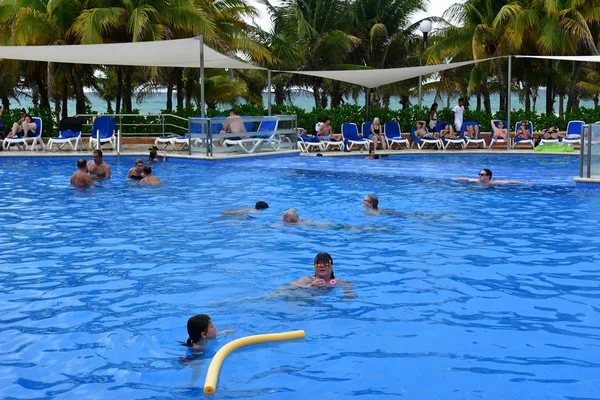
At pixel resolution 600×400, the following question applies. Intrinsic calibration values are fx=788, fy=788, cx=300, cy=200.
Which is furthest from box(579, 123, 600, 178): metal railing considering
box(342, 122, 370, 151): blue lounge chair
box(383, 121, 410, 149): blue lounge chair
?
box(383, 121, 410, 149): blue lounge chair

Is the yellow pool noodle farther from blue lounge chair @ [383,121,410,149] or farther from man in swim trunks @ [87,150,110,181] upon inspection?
blue lounge chair @ [383,121,410,149]

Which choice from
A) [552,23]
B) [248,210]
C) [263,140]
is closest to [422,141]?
[263,140]

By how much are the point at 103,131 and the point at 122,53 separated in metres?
3.79

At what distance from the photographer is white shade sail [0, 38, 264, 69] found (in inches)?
689

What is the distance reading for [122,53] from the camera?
1884 cm

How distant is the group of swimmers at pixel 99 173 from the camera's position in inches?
607

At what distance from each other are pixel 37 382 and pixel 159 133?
64.1 feet

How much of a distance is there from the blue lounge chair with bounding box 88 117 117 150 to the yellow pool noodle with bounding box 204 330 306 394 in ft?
54.3

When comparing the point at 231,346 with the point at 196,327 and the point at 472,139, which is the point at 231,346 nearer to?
the point at 196,327

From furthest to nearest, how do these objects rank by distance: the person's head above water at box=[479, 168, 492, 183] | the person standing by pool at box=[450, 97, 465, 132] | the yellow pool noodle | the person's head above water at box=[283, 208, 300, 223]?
the person standing by pool at box=[450, 97, 465, 132]
the person's head above water at box=[479, 168, 492, 183]
the person's head above water at box=[283, 208, 300, 223]
the yellow pool noodle

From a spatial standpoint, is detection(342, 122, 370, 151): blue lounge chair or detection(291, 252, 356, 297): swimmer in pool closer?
detection(291, 252, 356, 297): swimmer in pool

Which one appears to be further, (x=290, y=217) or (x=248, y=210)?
(x=248, y=210)

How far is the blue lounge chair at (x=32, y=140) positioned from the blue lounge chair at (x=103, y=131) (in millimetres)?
1461

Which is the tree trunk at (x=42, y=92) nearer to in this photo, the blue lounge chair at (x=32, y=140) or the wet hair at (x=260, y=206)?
the blue lounge chair at (x=32, y=140)
